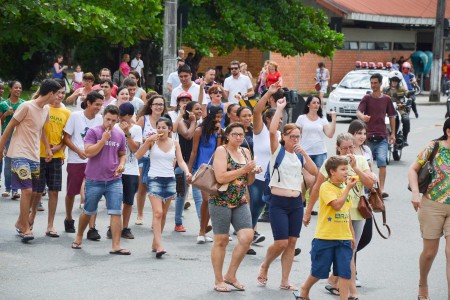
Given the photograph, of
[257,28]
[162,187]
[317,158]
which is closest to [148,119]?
[162,187]

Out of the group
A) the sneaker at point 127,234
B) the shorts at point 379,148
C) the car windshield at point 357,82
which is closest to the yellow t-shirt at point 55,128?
the sneaker at point 127,234

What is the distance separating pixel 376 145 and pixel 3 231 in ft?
19.9

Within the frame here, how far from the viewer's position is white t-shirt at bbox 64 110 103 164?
38.9 ft

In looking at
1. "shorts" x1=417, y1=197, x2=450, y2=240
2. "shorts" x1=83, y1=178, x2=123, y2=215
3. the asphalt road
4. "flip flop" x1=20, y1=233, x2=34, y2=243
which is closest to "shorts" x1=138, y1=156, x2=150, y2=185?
the asphalt road

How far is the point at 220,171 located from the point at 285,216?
75cm

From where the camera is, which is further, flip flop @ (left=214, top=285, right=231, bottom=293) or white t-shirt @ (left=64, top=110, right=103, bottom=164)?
white t-shirt @ (left=64, top=110, right=103, bottom=164)

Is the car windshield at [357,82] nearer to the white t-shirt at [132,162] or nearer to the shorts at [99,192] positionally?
the white t-shirt at [132,162]

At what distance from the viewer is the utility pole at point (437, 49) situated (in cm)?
3994

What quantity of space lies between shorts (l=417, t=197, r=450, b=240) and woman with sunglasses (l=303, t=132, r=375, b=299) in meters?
0.56

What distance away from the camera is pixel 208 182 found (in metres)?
9.51

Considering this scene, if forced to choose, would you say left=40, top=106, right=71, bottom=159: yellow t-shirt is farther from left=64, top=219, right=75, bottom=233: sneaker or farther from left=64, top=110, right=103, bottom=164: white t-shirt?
left=64, top=219, right=75, bottom=233: sneaker

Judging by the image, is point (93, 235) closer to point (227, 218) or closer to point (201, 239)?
point (201, 239)

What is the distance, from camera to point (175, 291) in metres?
9.38

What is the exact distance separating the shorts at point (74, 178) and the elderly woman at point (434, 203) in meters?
4.35
